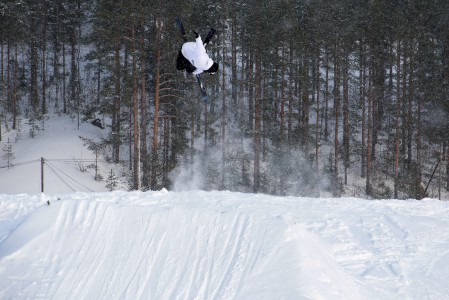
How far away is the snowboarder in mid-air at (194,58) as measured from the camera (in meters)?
5.37

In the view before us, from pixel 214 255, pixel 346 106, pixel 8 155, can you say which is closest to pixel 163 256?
pixel 214 255

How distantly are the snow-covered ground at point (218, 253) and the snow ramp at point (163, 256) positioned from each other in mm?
17

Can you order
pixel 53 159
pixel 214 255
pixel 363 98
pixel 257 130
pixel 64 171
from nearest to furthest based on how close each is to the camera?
pixel 214 255 → pixel 64 171 → pixel 257 130 → pixel 53 159 → pixel 363 98

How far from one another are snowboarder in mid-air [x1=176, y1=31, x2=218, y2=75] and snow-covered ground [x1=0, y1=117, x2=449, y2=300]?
9.41 feet

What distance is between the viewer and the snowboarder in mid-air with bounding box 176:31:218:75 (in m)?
5.37

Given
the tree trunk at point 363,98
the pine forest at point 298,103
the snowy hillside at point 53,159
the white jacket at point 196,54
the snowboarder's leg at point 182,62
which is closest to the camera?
the white jacket at point 196,54

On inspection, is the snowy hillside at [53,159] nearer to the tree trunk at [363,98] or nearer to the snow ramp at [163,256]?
the snow ramp at [163,256]

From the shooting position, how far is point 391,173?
76.9 feet

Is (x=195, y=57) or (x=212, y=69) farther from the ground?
(x=195, y=57)

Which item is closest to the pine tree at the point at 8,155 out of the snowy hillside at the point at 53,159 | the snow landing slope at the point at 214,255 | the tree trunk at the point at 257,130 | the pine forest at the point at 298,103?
the snowy hillside at the point at 53,159

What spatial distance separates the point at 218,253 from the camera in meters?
6.29

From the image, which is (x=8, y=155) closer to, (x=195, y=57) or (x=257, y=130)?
(x=257, y=130)

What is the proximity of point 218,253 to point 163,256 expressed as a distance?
0.92 metres

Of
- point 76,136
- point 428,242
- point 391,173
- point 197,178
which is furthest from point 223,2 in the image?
point 428,242
